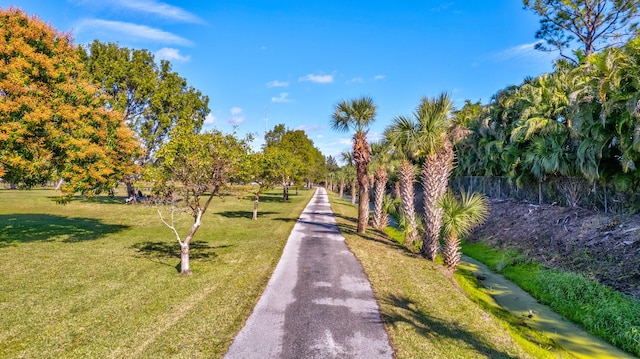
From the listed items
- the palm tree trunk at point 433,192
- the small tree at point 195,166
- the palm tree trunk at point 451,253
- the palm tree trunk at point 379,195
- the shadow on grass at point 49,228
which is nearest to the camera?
the small tree at point 195,166

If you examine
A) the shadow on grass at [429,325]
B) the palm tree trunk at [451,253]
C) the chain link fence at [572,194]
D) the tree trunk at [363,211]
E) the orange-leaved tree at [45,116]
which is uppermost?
the orange-leaved tree at [45,116]

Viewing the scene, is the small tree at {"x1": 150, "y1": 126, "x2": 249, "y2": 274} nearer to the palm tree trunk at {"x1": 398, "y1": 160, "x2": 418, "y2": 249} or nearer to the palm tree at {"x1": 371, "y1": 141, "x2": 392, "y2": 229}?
the palm tree trunk at {"x1": 398, "y1": 160, "x2": 418, "y2": 249}

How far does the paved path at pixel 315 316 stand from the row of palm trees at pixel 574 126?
11645mm

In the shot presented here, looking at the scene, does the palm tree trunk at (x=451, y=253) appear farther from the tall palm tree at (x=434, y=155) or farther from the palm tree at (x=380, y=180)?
the palm tree at (x=380, y=180)

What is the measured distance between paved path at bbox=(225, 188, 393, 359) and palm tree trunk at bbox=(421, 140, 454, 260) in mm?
3746

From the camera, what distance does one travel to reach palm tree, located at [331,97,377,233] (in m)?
19.2

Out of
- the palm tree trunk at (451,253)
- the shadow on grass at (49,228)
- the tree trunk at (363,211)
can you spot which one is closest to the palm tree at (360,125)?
the tree trunk at (363,211)

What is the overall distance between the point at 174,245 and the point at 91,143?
20.5 feet

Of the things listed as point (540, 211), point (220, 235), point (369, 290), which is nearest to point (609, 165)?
point (540, 211)

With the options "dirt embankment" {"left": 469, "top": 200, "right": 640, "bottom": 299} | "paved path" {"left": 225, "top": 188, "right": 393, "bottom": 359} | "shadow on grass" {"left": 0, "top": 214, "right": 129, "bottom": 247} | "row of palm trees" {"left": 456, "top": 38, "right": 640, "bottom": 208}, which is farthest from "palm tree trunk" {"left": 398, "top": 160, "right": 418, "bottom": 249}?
"shadow on grass" {"left": 0, "top": 214, "right": 129, "bottom": 247}

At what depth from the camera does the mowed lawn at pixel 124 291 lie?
6418mm

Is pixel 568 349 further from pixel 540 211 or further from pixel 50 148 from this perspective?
pixel 50 148

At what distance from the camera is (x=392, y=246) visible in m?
16.6

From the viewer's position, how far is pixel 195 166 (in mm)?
11469
